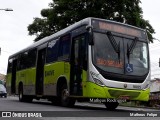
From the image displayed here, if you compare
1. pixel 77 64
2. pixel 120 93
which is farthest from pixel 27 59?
pixel 120 93

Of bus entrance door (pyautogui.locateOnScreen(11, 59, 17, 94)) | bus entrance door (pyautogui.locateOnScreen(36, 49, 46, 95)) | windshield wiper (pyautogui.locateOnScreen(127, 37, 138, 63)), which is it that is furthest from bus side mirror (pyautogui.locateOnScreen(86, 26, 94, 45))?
bus entrance door (pyautogui.locateOnScreen(11, 59, 17, 94))

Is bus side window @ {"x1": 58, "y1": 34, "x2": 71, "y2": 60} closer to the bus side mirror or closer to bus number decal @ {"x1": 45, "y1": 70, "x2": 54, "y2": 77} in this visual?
bus number decal @ {"x1": 45, "y1": 70, "x2": 54, "y2": 77}

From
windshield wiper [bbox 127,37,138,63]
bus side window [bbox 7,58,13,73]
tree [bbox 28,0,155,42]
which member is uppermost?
tree [bbox 28,0,155,42]

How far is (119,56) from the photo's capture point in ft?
50.3

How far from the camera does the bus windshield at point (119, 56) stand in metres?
15.0

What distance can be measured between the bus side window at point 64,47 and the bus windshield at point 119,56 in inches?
76.8

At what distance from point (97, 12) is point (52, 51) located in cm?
1881

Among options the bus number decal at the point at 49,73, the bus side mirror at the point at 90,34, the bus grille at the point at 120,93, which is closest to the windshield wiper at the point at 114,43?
the bus side mirror at the point at 90,34

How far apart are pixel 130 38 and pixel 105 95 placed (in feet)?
8.68

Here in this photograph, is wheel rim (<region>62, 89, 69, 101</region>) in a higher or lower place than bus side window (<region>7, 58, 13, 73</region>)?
lower

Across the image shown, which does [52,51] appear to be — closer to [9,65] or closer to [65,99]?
[65,99]

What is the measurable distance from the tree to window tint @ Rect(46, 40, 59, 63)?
1806 centimetres

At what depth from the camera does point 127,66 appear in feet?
50.4

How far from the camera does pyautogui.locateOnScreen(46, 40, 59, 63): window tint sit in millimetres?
18500
